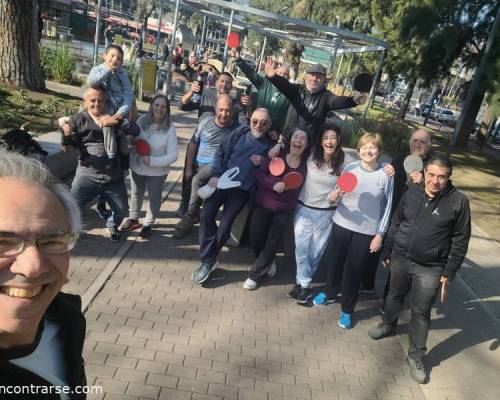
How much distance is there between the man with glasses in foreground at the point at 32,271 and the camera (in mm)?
1206

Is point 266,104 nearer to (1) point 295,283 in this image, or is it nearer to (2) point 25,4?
(1) point 295,283

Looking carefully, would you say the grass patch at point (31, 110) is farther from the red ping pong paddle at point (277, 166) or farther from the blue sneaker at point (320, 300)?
the blue sneaker at point (320, 300)

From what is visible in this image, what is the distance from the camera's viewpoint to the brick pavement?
10.3 ft

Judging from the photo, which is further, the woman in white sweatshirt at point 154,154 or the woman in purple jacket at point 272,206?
the woman in white sweatshirt at point 154,154

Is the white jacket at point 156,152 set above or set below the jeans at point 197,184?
above

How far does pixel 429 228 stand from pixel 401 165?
1.14 m

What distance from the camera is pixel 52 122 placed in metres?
7.52

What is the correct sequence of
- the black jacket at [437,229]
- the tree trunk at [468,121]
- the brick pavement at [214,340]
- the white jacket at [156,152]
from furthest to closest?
the tree trunk at [468,121] < the white jacket at [156,152] < the black jacket at [437,229] < the brick pavement at [214,340]

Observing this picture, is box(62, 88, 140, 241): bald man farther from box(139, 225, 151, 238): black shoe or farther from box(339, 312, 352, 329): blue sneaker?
box(339, 312, 352, 329): blue sneaker

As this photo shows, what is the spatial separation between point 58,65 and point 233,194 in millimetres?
10080

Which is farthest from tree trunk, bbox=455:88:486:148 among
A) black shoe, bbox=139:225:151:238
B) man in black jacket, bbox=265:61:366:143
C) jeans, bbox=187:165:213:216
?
black shoe, bbox=139:225:151:238

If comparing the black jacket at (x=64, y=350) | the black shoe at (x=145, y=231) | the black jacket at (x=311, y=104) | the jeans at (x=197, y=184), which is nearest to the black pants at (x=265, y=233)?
the jeans at (x=197, y=184)

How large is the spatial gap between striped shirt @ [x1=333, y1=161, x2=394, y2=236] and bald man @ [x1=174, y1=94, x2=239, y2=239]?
1.69 metres

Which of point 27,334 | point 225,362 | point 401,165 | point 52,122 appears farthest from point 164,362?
point 52,122
